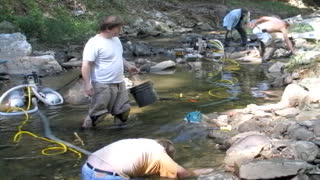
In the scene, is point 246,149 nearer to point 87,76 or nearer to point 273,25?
point 87,76

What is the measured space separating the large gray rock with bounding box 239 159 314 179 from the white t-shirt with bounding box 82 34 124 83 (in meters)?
2.63

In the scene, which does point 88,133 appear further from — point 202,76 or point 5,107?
point 202,76

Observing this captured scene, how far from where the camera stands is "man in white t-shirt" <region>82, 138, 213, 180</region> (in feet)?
14.9

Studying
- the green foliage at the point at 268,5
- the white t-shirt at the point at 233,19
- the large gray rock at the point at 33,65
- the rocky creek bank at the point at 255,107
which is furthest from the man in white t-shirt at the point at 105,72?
the green foliage at the point at 268,5

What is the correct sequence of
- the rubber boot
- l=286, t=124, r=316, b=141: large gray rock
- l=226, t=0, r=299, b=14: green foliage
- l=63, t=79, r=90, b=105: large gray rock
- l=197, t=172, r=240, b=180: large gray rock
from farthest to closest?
l=226, t=0, r=299, b=14: green foliage
l=63, t=79, r=90, b=105: large gray rock
the rubber boot
l=286, t=124, r=316, b=141: large gray rock
l=197, t=172, r=240, b=180: large gray rock

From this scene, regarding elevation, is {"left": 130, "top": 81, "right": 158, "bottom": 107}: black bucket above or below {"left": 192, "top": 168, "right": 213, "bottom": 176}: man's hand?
above

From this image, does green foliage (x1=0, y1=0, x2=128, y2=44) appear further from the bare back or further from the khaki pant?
the khaki pant

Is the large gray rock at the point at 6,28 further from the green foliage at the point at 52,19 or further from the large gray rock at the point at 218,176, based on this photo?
the large gray rock at the point at 218,176

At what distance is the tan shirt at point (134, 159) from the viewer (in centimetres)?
457

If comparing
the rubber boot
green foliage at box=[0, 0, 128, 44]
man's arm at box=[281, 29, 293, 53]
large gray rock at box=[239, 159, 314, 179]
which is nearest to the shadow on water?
the rubber boot

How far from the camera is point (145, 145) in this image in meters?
4.71

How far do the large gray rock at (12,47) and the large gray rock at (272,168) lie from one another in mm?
8908

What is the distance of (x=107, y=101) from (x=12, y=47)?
21.4 ft

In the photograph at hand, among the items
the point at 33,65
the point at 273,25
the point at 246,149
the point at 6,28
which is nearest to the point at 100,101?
the point at 246,149
